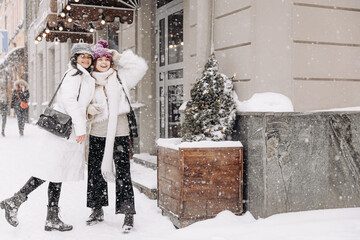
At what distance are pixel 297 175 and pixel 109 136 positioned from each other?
2008 mm

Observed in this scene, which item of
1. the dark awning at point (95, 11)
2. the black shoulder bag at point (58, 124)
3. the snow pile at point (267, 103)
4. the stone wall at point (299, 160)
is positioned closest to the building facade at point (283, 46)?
the snow pile at point (267, 103)

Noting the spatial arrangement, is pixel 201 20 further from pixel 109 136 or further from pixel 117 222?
pixel 117 222

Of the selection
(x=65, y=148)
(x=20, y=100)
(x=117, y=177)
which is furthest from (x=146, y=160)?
(x=20, y=100)

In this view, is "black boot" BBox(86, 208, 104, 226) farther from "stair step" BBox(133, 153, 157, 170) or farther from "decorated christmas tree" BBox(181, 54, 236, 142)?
"stair step" BBox(133, 153, 157, 170)

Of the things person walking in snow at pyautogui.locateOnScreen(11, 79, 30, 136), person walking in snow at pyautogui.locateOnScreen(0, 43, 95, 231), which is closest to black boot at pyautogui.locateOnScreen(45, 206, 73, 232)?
person walking in snow at pyautogui.locateOnScreen(0, 43, 95, 231)

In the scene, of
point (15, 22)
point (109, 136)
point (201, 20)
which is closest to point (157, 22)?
point (201, 20)

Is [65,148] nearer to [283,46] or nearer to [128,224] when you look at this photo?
[128,224]

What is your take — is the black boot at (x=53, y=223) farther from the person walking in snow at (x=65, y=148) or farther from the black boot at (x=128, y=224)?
the black boot at (x=128, y=224)

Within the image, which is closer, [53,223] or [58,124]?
[58,124]

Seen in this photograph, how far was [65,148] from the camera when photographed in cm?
382

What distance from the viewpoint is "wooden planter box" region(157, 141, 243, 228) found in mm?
3848

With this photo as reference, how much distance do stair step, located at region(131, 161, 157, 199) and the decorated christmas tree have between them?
1204 millimetres

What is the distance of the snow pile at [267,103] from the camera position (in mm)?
4066

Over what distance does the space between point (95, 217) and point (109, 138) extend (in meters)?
0.93
